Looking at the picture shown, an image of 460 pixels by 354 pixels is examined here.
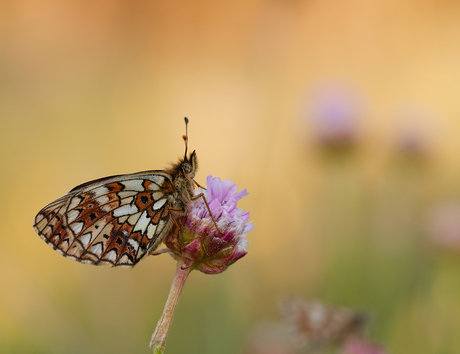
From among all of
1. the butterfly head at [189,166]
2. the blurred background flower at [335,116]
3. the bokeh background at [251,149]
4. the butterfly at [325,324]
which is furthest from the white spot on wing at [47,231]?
the blurred background flower at [335,116]

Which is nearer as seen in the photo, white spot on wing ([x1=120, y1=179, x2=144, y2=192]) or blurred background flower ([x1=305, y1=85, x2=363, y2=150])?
white spot on wing ([x1=120, y1=179, x2=144, y2=192])

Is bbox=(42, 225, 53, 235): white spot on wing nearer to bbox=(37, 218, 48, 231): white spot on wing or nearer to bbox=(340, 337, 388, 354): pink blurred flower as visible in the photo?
bbox=(37, 218, 48, 231): white spot on wing

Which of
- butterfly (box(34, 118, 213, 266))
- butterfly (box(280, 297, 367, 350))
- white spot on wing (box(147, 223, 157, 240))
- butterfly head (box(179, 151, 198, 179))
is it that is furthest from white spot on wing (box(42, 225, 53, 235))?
butterfly (box(280, 297, 367, 350))

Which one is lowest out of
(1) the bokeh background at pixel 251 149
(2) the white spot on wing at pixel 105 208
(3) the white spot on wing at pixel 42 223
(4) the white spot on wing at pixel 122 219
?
(3) the white spot on wing at pixel 42 223

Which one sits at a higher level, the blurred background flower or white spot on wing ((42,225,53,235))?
the blurred background flower

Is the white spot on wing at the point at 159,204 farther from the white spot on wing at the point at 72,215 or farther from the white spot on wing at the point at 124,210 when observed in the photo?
the white spot on wing at the point at 72,215

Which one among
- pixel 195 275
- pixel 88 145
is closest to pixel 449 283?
pixel 195 275

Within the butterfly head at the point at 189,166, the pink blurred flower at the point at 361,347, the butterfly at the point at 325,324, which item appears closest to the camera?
the butterfly head at the point at 189,166
